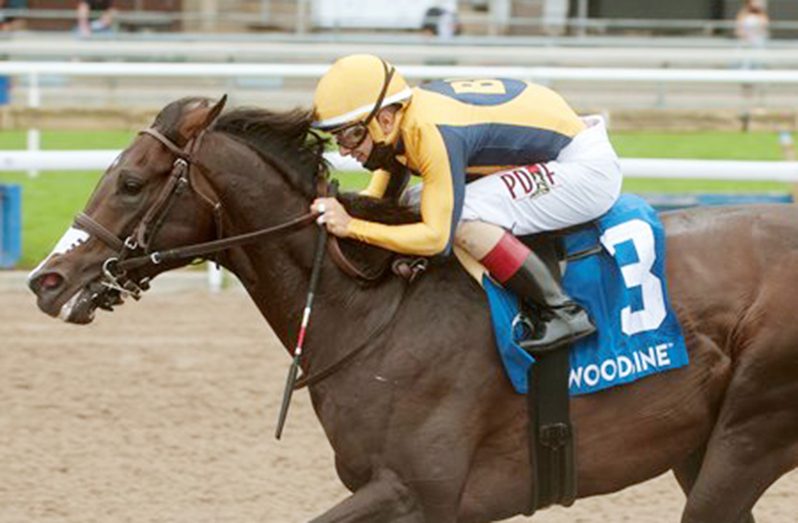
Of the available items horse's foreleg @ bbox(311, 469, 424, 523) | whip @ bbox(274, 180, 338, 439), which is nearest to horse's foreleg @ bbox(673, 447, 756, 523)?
horse's foreleg @ bbox(311, 469, 424, 523)

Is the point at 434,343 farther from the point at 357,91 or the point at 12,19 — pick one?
the point at 12,19

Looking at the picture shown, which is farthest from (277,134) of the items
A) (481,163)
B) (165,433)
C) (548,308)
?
(165,433)

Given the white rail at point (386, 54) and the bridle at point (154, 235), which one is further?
the white rail at point (386, 54)

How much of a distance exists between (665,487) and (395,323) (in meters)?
2.14

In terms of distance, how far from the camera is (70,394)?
749cm

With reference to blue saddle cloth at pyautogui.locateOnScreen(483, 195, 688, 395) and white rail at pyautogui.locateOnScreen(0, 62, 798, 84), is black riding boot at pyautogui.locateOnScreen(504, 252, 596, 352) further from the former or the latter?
white rail at pyautogui.locateOnScreen(0, 62, 798, 84)

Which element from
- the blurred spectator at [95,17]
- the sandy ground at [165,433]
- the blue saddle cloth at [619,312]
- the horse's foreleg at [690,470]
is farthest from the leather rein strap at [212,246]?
the blurred spectator at [95,17]

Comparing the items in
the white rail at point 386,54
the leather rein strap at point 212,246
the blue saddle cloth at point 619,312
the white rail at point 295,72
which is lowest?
the white rail at point 386,54

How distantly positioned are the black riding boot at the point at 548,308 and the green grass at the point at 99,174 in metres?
6.02

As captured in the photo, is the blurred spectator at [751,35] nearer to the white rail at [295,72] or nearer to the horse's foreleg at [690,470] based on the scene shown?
the white rail at [295,72]

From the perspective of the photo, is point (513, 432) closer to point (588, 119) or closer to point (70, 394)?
point (588, 119)

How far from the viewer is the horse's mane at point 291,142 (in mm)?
4621

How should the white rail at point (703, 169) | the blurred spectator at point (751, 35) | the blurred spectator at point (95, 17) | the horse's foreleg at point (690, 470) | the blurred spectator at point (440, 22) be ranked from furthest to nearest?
the blurred spectator at point (95, 17) < the blurred spectator at point (440, 22) < the blurred spectator at point (751, 35) < the white rail at point (703, 169) < the horse's foreleg at point (690, 470)

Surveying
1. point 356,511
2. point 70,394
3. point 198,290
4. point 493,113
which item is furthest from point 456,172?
point 198,290
